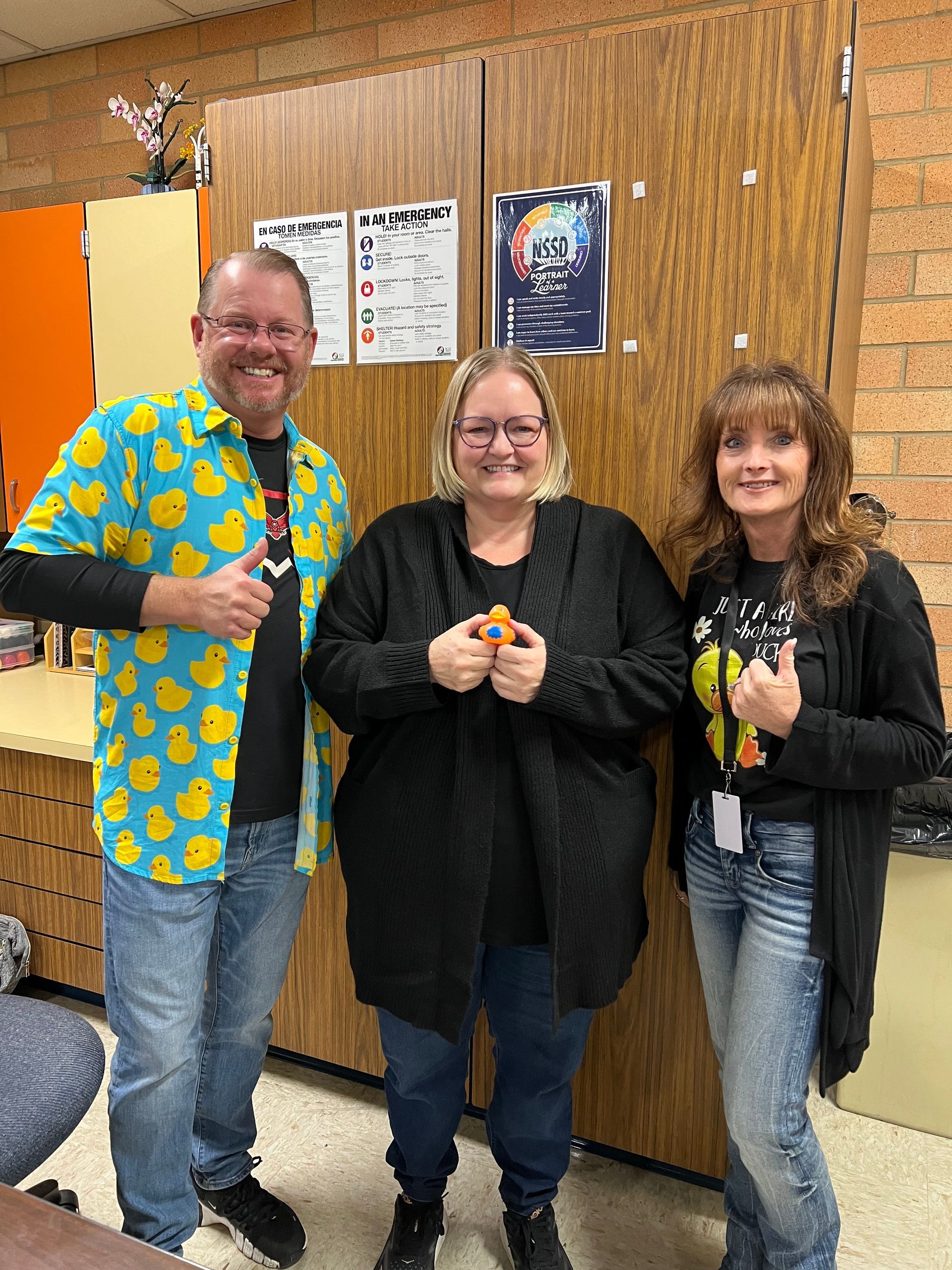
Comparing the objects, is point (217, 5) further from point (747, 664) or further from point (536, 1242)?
point (536, 1242)

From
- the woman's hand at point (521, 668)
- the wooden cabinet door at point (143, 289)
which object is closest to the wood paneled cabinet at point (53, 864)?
the wooden cabinet door at point (143, 289)

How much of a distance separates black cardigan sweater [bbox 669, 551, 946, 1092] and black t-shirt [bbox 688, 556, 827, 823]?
0.07 ft

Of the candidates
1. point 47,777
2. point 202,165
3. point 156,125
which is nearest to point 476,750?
point 47,777

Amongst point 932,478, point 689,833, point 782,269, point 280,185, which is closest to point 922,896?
point 689,833

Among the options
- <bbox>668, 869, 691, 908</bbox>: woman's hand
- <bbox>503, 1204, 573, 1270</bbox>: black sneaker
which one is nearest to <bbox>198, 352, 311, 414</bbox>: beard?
<bbox>668, 869, 691, 908</bbox>: woman's hand

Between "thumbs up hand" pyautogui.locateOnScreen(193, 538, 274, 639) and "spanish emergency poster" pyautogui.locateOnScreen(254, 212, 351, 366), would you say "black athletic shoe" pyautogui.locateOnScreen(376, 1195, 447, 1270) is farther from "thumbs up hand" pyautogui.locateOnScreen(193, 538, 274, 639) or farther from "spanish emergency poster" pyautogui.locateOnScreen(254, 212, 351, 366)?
"spanish emergency poster" pyautogui.locateOnScreen(254, 212, 351, 366)

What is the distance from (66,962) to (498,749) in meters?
1.75

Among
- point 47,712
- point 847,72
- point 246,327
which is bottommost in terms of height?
point 47,712

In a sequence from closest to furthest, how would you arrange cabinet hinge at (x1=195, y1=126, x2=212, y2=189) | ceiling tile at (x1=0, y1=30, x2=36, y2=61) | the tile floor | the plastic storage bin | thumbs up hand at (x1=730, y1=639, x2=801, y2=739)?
thumbs up hand at (x1=730, y1=639, x2=801, y2=739) < the tile floor < cabinet hinge at (x1=195, y1=126, x2=212, y2=189) < the plastic storage bin < ceiling tile at (x1=0, y1=30, x2=36, y2=61)

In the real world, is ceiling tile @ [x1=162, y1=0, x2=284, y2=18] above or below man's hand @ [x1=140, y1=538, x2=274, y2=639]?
above

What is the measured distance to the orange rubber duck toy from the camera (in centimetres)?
127

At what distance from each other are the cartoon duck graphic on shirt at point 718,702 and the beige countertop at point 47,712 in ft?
4.65

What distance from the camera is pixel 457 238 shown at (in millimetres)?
1737

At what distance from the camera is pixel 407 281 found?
179 centimetres
